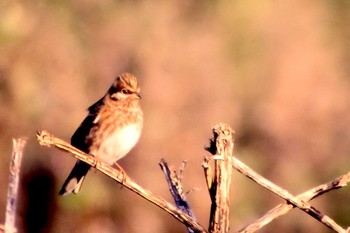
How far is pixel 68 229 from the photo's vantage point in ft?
33.2

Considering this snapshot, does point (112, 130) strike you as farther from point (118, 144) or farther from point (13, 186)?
point (13, 186)

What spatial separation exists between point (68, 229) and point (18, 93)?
4.64ft

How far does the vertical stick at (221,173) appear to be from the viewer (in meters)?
4.39

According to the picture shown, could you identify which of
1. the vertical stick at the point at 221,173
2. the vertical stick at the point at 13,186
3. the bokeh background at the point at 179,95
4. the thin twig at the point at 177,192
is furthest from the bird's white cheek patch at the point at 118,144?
the vertical stick at the point at 13,186

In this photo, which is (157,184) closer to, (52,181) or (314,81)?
(52,181)

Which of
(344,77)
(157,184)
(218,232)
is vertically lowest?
(218,232)

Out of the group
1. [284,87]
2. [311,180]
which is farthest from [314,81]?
[311,180]

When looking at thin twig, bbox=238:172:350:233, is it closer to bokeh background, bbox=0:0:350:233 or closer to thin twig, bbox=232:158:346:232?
thin twig, bbox=232:158:346:232

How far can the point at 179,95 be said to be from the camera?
11.6m

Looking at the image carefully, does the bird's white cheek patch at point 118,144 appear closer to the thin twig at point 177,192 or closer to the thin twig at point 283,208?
the thin twig at point 177,192

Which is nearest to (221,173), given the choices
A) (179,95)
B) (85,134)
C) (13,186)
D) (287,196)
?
(287,196)

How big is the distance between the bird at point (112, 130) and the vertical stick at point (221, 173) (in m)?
3.02

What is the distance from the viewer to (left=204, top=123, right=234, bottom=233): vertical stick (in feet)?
14.4

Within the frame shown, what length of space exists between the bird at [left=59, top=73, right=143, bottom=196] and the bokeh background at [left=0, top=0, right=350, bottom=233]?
98.3 inches
